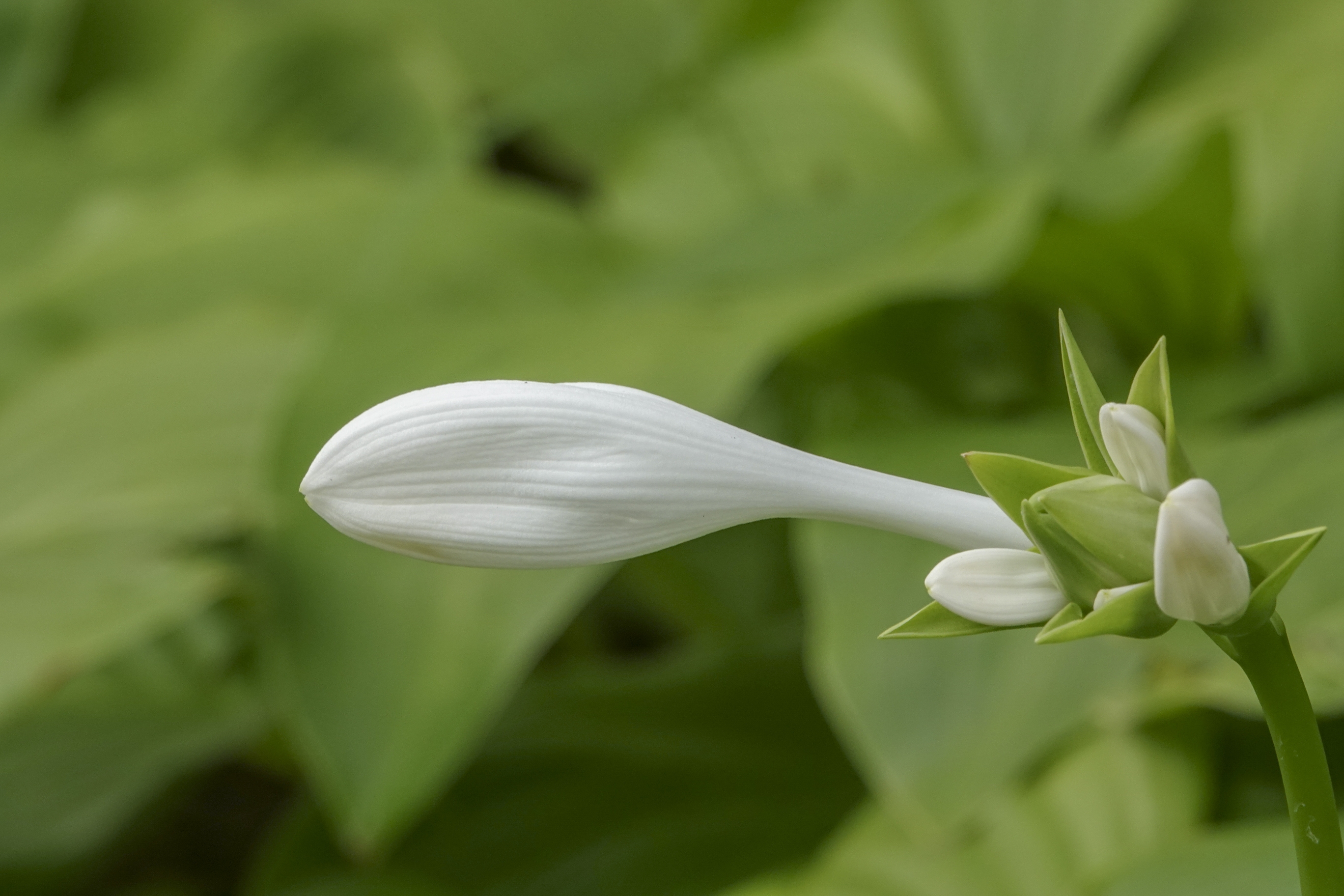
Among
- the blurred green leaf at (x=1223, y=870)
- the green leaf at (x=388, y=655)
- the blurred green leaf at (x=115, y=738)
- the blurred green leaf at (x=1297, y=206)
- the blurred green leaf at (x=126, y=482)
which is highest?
the blurred green leaf at (x=1297, y=206)

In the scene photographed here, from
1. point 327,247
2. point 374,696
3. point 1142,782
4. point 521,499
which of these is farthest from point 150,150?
point 521,499

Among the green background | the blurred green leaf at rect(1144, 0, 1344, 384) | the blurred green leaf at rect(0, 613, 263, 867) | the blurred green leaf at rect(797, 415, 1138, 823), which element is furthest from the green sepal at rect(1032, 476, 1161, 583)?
the blurred green leaf at rect(0, 613, 263, 867)

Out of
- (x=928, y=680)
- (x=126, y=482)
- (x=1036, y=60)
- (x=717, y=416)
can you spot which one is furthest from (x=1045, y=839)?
(x=1036, y=60)

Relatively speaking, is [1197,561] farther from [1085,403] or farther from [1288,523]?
[1288,523]

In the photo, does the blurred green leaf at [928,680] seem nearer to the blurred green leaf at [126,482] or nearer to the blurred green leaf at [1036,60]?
the blurred green leaf at [126,482]

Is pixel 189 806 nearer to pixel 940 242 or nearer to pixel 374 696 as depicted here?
pixel 374 696

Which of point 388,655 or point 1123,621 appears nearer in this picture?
point 1123,621

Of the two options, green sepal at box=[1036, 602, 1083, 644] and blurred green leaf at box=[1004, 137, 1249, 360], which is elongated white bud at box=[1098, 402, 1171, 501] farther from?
blurred green leaf at box=[1004, 137, 1249, 360]

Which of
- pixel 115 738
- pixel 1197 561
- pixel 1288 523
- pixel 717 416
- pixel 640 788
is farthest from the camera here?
pixel 115 738

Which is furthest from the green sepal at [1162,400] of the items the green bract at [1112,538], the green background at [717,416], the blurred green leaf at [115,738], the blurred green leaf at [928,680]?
the blurred green leaf at [115,738]
